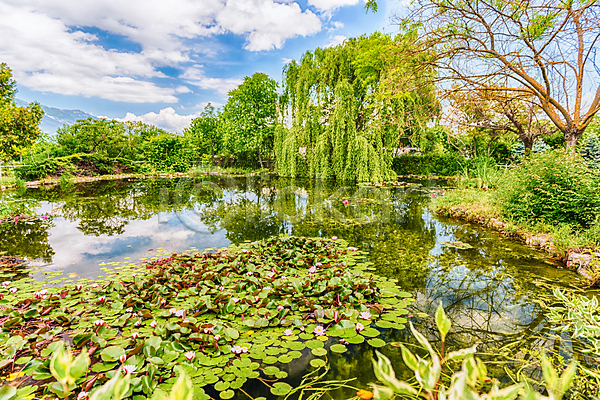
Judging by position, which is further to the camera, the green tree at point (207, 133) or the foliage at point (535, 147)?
the green tree at point (207, 133)

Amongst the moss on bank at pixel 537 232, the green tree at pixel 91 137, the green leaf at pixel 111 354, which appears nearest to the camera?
the green leaf at pixel 111 354

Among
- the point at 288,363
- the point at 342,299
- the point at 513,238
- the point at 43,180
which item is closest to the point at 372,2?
the point at 513,238

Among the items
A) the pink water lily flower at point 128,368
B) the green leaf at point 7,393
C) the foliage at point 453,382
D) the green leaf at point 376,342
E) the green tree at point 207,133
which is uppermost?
the green tree at point 207,133

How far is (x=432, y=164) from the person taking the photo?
17031 millimetres

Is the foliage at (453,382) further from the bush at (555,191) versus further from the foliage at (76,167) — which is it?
the foliage at (76,167)

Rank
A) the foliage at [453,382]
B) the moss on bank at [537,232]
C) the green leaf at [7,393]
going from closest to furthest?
the foliage at [453,382] → the green leaf at [7,393] → the moss on bank at [537,232]

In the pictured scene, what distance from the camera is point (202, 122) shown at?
25641 millimetres

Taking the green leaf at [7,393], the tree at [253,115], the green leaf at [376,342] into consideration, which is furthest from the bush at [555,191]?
the tree at [253,115]

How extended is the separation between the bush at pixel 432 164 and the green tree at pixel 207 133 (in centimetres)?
1581

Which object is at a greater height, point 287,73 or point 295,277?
point 287,73

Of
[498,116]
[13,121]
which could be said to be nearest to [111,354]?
[13,121]

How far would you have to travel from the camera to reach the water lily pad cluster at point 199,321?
1.73 metres

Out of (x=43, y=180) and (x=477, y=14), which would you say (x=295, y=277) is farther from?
(x=43, y=180)

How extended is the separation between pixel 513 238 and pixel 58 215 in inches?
378
